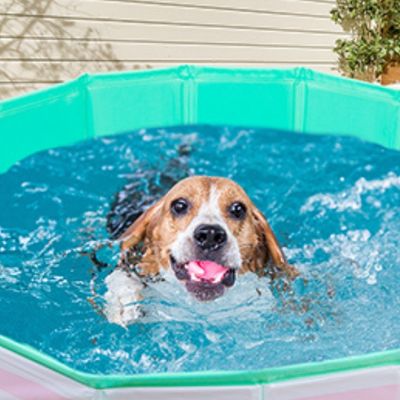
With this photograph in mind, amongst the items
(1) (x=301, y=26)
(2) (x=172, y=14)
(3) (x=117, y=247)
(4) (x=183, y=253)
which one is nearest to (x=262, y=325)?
(4) (x=183, y=253)

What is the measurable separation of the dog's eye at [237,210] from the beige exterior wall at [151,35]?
4337 millimetres

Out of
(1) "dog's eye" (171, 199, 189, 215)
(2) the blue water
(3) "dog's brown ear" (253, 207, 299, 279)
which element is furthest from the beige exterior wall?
(3) "dog's brown ear" (253, 207, 299, 279)

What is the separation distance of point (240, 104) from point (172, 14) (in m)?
1.87

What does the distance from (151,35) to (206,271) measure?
528cm

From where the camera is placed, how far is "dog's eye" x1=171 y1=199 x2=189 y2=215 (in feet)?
9.53

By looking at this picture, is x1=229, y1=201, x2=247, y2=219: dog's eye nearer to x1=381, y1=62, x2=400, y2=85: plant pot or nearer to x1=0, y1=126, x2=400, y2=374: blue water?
x1=0, y1=126, x2=400, y2=374: blue water

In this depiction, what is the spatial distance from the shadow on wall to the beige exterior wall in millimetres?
10

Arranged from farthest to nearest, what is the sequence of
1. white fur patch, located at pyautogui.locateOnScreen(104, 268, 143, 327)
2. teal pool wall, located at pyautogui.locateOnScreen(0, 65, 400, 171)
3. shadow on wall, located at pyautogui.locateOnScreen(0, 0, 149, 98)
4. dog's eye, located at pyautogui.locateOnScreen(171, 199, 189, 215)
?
shadow on wall, located at pyautogui.locateOnScreen(0, 0, 149, 98), teal pool wall, located at pyautogui.locateOnScreen(0, 65, 400, 171), dog's eye, located at pyautogui.locateOnScreen(171, 199, 189, 215), white fur patch, located at pyautogui.locateOnScreen(104, 268, 143, 327)

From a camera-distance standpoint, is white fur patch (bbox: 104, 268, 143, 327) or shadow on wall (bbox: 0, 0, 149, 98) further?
shadow on wall (bbox: 0, 0, 149, 98)

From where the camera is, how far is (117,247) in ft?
10.8

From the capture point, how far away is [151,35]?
745cm

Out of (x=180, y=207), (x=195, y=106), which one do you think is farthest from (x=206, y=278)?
(x=195, y=106)

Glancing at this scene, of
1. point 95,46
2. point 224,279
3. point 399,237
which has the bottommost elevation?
point 399,237

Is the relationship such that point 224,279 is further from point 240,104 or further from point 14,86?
point 14,86
